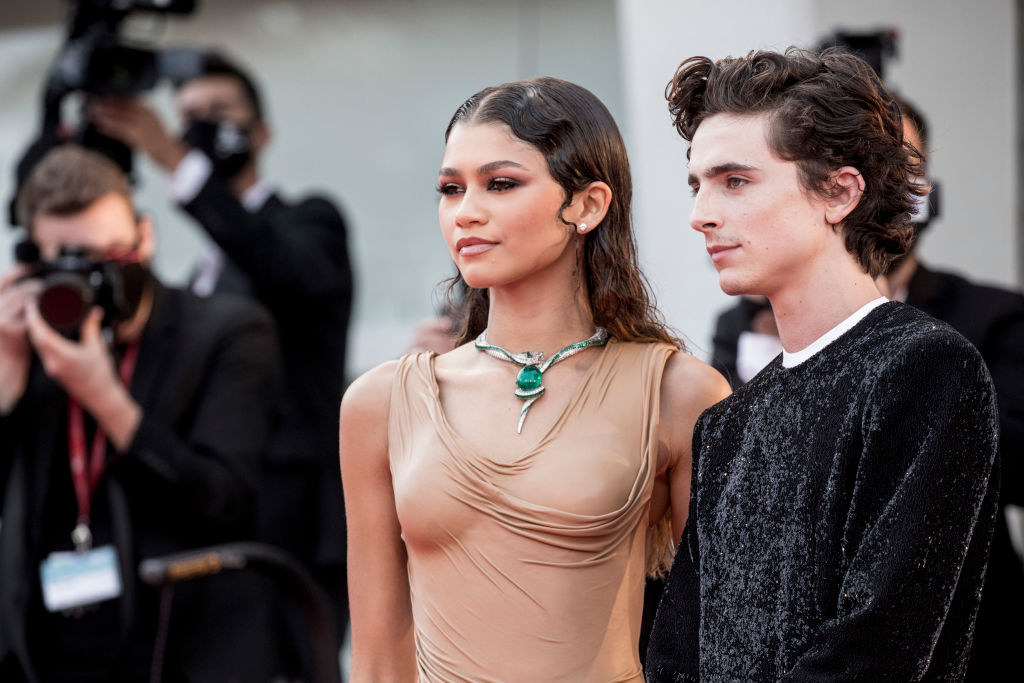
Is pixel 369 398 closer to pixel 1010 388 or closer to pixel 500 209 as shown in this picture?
pixel 500 209

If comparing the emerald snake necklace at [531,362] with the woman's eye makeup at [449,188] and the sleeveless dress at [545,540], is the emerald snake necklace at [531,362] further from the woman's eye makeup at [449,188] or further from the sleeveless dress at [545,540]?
the woman's eye makeup at [449,188]

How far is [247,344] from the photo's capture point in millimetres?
3639

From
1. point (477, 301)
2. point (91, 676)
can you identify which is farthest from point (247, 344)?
point (477, 301)

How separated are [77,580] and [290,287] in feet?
3.89

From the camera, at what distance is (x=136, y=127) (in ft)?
14.1

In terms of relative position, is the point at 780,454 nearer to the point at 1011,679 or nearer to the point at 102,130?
the point at 1011,679

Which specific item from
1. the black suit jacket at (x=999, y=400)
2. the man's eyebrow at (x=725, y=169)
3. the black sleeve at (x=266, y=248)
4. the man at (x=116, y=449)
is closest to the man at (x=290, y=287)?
the black sleeve at (x=266, y=248)

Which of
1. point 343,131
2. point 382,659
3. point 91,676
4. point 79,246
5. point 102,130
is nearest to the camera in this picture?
point 382,659

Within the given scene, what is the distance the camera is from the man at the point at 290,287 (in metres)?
4.08

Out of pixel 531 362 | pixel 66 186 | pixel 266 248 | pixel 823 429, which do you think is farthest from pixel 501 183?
pixel 266 248

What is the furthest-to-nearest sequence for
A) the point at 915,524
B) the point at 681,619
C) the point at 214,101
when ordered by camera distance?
1. the point at 214,101
2. the point at 681,619
3. the point at 915,524

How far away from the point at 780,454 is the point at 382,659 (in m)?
0.76

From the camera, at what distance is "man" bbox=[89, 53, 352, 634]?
13.4 ft

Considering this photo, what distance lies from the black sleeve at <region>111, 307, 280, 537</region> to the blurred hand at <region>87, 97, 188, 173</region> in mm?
839
